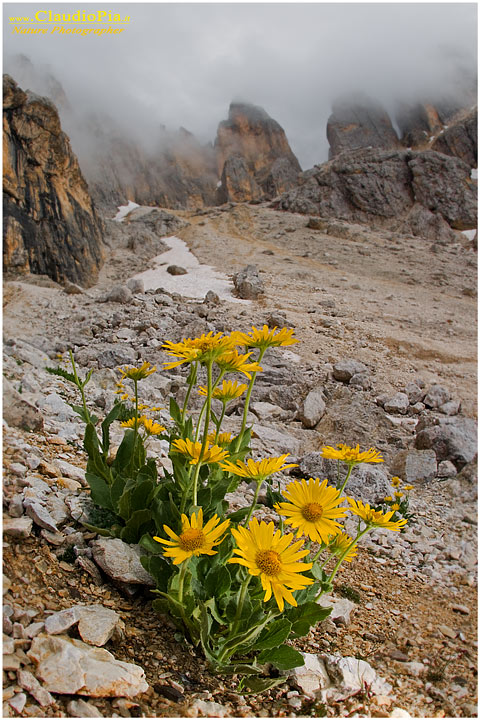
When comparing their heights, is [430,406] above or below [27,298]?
below

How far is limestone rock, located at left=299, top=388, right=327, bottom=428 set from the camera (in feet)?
19.1

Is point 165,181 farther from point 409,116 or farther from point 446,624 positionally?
point 446,624

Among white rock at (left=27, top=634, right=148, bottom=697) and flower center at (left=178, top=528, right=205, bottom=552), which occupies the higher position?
flower center at (left=178, top=528, right=205, bottom=552)

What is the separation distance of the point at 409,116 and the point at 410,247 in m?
52.2

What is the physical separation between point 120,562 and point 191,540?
699mm

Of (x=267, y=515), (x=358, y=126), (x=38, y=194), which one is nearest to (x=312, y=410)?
(x=267, y=515)

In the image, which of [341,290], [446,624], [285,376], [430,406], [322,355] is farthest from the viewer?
[341,290]

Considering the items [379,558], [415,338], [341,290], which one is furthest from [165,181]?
[379,558]

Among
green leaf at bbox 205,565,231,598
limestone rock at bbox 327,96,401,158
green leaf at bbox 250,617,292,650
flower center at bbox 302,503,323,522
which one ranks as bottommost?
green leaf at bbox 250,617,292,650

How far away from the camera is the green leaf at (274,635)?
1.47m

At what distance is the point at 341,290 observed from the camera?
1769cm

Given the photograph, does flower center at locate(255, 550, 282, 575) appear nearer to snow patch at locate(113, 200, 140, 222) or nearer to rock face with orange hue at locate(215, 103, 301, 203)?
snow patch at locate(113, 200, 140, 222)

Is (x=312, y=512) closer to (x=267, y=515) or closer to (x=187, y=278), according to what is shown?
(x=267, y=515)

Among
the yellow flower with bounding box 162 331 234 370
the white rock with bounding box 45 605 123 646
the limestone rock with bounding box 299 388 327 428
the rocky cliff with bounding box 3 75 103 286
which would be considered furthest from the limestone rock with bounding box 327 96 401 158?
the white rock with bounding box 45 605 123 646
